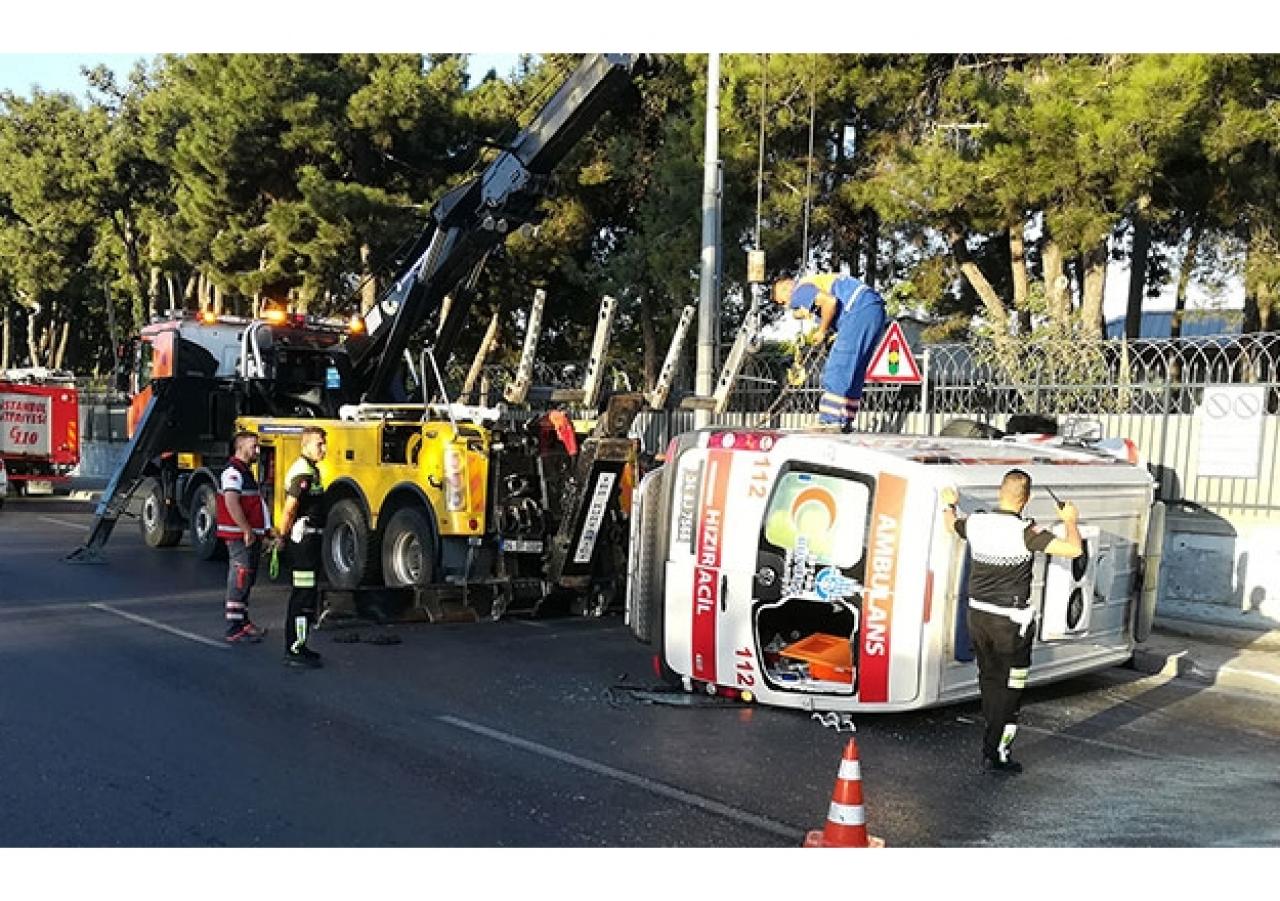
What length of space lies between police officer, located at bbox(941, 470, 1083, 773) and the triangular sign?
4.89 meters

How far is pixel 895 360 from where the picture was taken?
11344mm

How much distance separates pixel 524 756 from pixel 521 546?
4.22m

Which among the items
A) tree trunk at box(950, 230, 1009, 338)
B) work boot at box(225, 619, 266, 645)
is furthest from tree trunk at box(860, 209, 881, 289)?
work boot at box(225, 619, 266, 645)

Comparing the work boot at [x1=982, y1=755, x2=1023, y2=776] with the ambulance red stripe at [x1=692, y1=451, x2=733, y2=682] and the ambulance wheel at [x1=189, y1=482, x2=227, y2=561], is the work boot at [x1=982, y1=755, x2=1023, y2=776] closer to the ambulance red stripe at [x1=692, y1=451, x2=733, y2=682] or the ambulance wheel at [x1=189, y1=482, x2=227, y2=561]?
the ambulance red stripe at [x1=692, y1=451, x2=733, y2=682]

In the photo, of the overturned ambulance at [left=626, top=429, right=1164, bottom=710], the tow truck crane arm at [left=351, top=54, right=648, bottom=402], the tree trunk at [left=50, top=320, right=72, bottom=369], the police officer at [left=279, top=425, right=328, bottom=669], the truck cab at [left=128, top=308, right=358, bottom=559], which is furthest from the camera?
the tree trunk at [left=50, top=320, right=72, bottom=369]

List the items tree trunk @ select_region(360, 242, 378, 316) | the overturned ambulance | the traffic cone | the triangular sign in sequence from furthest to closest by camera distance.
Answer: tree trunk @ select_region(360, 242, 378, 316)
the triangular sign
the overturned ambulance
the traffic cone

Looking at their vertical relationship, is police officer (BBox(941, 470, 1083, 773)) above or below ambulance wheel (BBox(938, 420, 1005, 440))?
below

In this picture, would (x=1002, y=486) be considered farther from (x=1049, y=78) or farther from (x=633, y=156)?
(x=633, y=156)

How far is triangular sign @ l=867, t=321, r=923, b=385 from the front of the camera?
1126 centimetres

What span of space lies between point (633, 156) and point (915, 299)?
5978 mm

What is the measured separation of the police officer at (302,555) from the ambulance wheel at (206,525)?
5610 mm

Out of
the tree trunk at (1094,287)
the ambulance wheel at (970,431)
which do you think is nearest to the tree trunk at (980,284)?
the tree trunk at (1094,287)

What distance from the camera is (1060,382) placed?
11922mm

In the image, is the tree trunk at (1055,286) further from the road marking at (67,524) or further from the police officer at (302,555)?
the road marking at (67,524)
